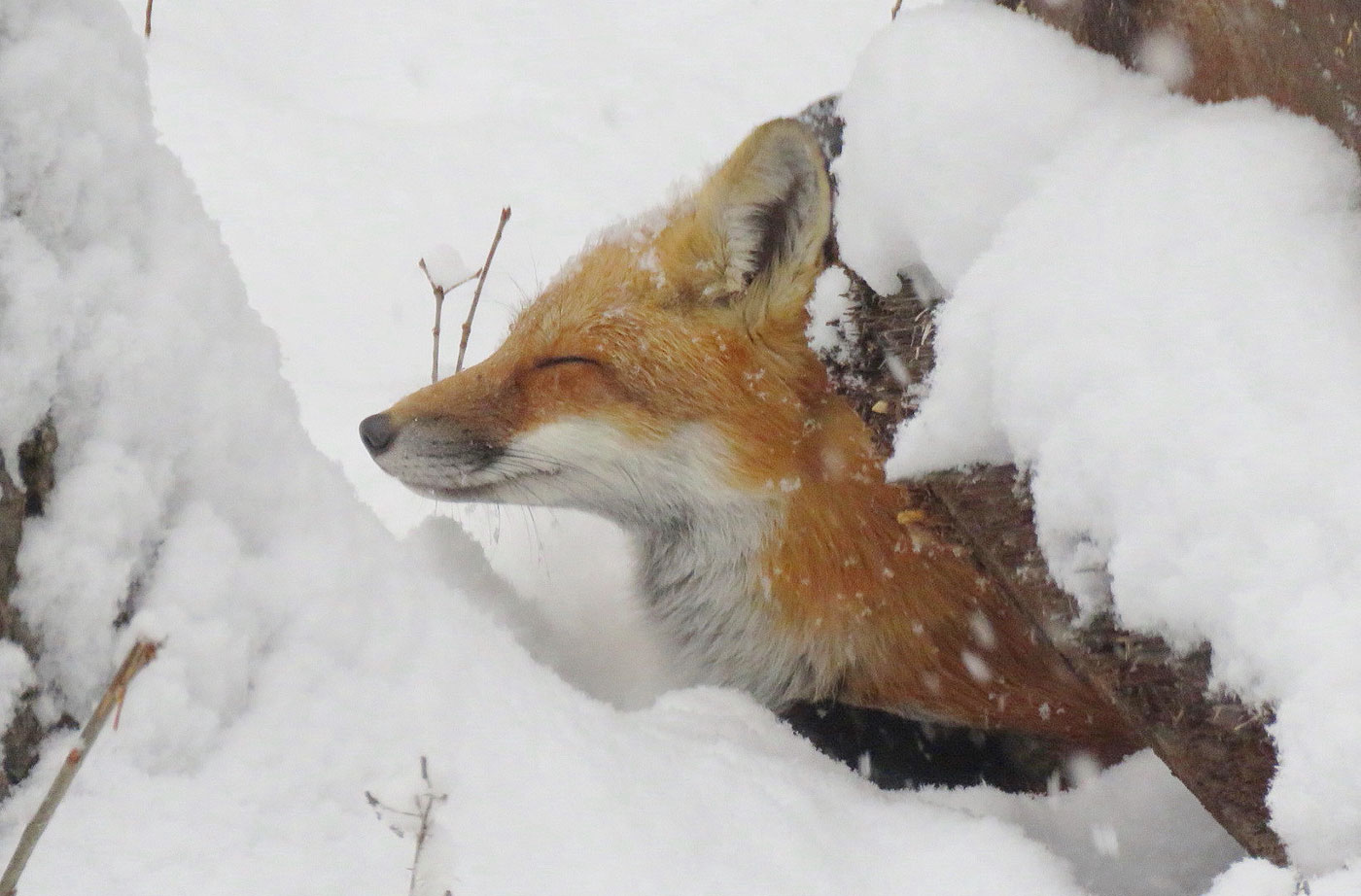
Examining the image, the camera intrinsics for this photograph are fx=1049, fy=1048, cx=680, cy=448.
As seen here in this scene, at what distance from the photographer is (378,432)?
7.71ft

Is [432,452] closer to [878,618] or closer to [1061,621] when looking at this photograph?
[878,618]

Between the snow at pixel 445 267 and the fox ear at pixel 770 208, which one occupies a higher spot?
the fox ear at pixel 770 208

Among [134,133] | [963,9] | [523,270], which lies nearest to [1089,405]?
[963,9]

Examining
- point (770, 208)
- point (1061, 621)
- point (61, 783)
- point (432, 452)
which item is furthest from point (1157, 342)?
point (432, 452)

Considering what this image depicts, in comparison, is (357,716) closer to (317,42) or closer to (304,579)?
(304,579)

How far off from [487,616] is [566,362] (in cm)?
85

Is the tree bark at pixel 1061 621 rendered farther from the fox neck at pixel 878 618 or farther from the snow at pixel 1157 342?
the fox neck at pixel 878 618

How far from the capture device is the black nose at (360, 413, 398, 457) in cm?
235

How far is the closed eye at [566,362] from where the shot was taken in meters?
2.31

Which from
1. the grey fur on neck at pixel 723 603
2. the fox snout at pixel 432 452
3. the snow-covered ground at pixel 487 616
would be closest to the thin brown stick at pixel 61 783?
the snow-covered ground at pixel 487 616

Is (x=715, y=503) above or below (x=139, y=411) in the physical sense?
below

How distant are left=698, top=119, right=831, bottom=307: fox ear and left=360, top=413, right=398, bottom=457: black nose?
81 cm

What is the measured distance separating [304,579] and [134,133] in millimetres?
587

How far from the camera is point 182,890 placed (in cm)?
101
